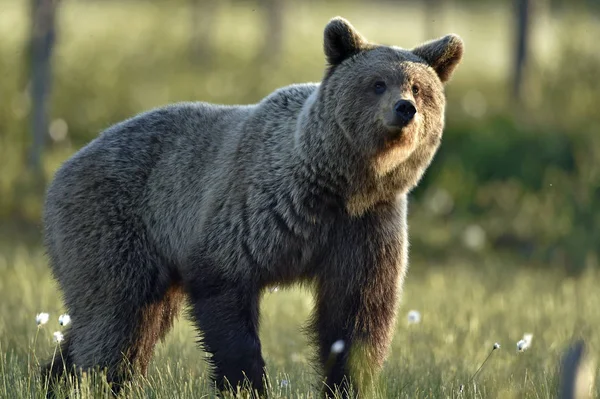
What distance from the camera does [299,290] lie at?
27.9 feet

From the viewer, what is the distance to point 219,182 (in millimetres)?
5867

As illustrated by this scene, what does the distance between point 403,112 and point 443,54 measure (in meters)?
0.71

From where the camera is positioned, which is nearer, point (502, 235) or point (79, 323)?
point (79, 323)

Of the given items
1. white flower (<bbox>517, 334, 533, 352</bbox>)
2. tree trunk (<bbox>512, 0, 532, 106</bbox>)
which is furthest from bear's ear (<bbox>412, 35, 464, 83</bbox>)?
tree trunk (<bbox>512, 0, 532, 106</bbox>)

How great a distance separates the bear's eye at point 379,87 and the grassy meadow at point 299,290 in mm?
1462

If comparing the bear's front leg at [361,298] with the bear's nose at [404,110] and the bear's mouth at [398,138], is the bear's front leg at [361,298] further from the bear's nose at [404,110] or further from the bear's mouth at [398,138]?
the bear's nose at [404,110]

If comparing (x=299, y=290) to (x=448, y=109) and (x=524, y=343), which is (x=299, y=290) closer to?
(x=524, y=343)

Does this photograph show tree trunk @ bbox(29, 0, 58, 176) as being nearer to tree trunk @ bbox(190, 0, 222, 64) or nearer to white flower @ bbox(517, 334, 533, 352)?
tree trunk @ bbox(190, 0, 222, 64)

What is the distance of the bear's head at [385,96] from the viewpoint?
17.3ft

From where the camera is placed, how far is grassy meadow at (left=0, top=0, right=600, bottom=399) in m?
6.22

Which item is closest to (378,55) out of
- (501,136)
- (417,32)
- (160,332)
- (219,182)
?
(219,182)

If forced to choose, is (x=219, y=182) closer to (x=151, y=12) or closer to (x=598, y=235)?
(x=598, y=235)

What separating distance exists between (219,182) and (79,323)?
115cm

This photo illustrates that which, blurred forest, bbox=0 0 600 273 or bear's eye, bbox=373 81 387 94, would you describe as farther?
blurred forest, bbox=0 0 600 273
